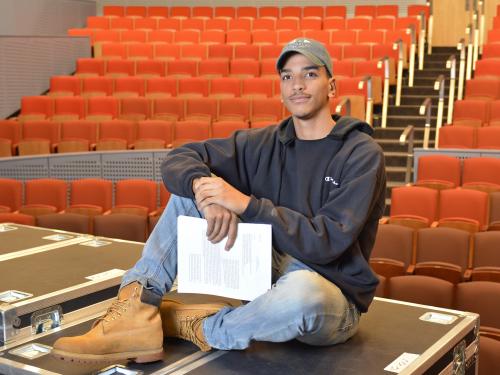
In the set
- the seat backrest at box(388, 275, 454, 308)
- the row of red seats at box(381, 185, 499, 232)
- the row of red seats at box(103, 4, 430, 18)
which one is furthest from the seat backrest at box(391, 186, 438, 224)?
the row of red seats at box(103, 4, 430, 18)

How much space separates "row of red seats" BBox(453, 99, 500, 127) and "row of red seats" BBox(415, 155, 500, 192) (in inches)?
37.5

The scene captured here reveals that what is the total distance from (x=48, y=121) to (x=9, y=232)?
10.2 ft

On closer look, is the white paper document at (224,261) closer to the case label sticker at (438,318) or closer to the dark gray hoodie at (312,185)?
the dark gray hoodie at (312,185)

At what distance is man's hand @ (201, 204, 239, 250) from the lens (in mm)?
1380

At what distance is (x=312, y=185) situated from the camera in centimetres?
149

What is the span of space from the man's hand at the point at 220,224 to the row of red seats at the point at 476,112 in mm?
3811

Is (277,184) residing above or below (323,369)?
above

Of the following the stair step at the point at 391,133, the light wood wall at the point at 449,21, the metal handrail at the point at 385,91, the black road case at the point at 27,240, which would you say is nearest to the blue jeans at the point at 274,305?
the black road case at the point at 27,240

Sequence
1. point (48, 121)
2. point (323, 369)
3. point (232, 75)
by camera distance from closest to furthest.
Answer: point (323, 369) < point (48, 121) < point (232, 75)

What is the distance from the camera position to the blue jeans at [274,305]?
1.34 m

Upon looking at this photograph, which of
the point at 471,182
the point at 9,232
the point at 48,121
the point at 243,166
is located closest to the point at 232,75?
the point at 48,121

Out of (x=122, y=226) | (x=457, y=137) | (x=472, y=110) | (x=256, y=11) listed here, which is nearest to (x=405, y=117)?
(x=472, y=110)

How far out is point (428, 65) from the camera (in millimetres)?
6992

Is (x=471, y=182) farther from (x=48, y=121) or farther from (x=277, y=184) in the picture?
(x=48, y=121)
